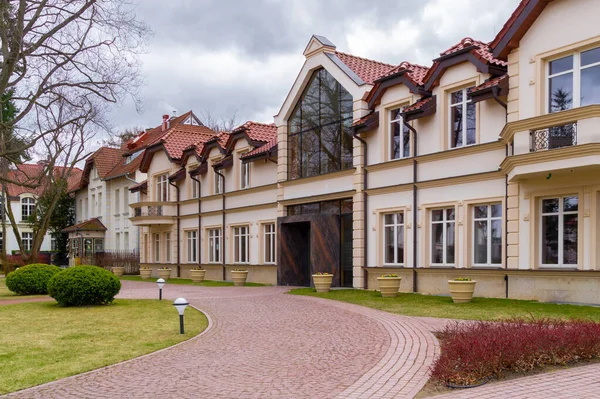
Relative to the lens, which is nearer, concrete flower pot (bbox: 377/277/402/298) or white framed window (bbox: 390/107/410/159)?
concrete flower pot (bbox: 377/277/402/298)

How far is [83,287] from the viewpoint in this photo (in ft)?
60.4

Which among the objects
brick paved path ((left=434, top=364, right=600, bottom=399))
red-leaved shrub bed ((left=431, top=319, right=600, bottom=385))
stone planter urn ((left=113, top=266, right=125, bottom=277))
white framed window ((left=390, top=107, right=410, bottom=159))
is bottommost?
stone planter urn ((left=113, top=266, right=125, bottom=277))

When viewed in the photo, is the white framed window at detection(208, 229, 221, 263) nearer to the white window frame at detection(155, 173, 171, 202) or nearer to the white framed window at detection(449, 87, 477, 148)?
the white window frame at detection(155, 173, 171, 202)

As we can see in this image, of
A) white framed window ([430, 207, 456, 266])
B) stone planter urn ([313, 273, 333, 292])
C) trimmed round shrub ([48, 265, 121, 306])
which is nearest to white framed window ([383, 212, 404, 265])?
white framed window ([430, 207, 456, 266])

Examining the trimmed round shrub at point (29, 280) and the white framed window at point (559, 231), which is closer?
the white framed window at point (559, 231)

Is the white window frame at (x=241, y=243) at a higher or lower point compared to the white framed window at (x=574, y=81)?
lower

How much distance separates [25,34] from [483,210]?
572 inches

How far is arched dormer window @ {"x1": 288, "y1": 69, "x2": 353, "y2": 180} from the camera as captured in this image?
25.1 metres

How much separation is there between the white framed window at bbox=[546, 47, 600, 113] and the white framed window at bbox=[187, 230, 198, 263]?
22.9 m

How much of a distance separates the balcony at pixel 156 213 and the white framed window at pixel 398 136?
59.5ft

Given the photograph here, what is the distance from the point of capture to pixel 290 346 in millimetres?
11445

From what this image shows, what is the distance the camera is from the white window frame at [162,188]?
38656mm

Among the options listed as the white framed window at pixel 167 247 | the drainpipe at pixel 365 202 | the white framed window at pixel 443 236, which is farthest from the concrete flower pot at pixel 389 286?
the white framed window at pixel 167 247

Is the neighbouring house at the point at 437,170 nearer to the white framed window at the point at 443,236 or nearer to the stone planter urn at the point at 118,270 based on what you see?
the white framed window at the point at 443,236
